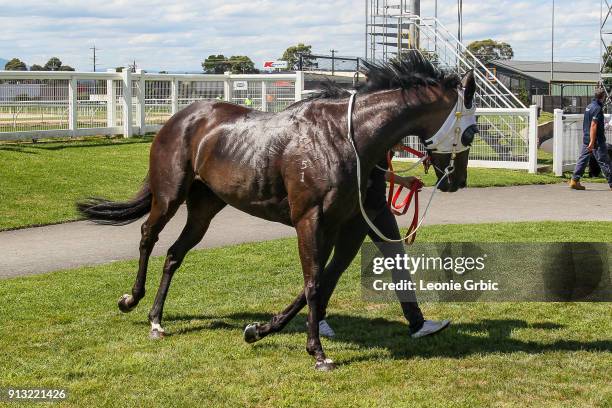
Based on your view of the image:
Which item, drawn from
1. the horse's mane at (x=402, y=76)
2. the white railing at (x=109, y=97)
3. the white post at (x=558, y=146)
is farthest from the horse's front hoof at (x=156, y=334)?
the white post at (x=558, y=146)

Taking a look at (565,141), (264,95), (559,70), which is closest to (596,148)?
(565,141)

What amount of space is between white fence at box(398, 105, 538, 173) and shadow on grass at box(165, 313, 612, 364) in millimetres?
11774

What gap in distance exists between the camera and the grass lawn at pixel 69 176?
43.2 feet

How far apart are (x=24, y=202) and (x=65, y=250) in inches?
133

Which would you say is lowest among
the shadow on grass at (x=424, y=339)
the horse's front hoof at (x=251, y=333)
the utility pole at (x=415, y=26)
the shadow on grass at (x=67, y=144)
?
the shadow on grass at (x=424, y=339)

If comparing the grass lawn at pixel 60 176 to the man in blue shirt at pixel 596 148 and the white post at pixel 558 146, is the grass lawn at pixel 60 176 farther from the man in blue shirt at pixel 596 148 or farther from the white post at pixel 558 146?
the white post at pixel 558 146

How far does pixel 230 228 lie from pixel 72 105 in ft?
30.2

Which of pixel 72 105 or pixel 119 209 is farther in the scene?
pixel 72 105

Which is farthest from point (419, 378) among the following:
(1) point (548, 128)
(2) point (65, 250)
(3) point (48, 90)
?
(1) point (548, 128)

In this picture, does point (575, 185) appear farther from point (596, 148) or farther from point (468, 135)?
point (468, 135)

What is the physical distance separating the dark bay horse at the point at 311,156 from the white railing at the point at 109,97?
40.9ft

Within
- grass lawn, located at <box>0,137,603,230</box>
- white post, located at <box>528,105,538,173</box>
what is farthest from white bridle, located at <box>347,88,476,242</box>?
white post, located at <box>528,105,538,173</box>

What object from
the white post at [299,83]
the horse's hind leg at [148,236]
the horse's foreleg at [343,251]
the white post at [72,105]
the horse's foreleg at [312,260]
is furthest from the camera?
the white post at [299,83]

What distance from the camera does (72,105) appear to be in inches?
784
